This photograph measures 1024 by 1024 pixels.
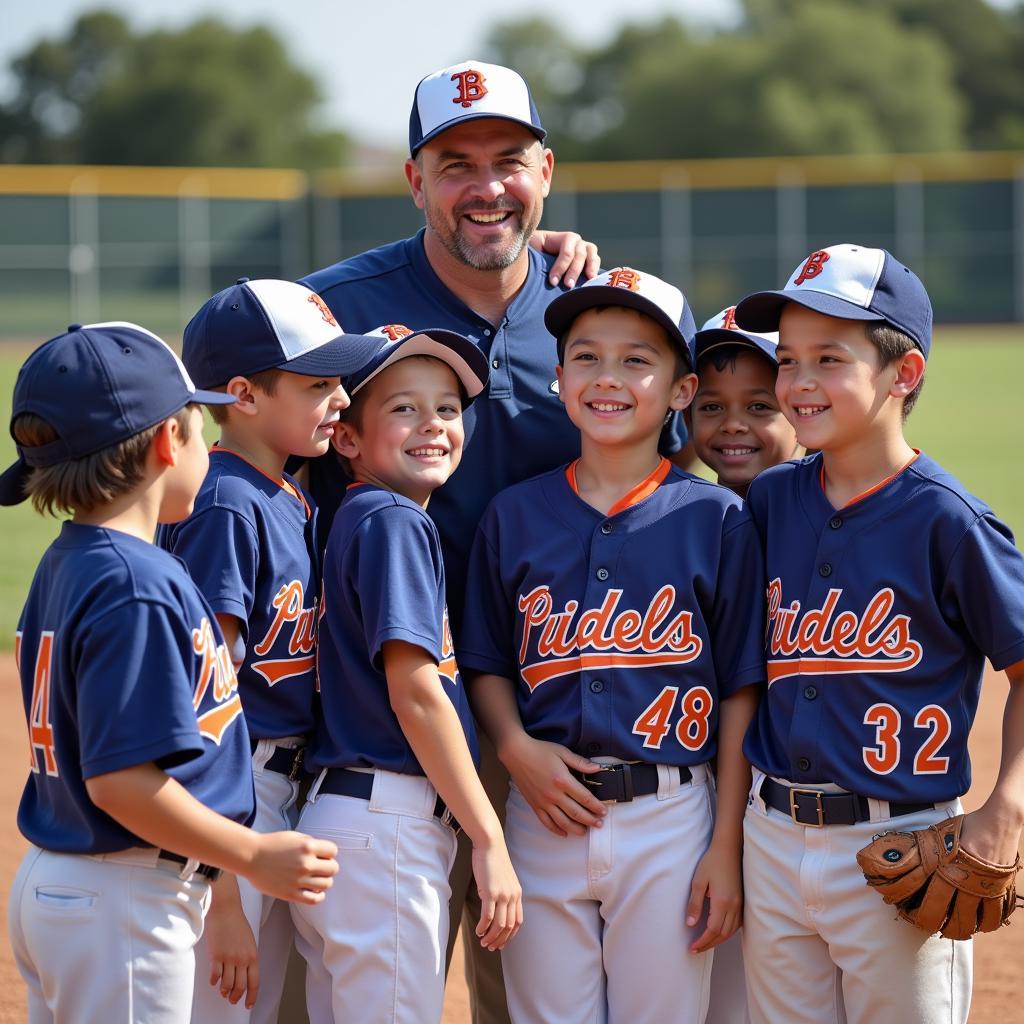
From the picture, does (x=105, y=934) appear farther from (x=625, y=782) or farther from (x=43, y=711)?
(x=625, y=782)

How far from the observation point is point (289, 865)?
189 cm

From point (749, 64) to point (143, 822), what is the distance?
47.3 m

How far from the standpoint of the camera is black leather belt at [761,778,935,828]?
222 centimetres

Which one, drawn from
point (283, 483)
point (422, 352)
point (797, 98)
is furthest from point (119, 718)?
point (797, 98)

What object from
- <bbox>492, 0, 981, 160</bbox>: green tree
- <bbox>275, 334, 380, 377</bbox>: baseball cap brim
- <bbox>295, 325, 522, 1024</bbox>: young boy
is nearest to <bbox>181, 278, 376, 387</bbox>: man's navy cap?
<bbox>275, 334, 380, 377</bbox>: baseball cap brim

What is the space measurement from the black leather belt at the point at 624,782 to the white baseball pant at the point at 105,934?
73 centimetres

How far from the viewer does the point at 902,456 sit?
2330mm

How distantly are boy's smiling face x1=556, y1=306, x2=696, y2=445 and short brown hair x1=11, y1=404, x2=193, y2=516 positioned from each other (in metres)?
0.83

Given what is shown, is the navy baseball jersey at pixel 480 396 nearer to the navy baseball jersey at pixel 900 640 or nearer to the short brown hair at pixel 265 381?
the short brown hair at pixel 265 381

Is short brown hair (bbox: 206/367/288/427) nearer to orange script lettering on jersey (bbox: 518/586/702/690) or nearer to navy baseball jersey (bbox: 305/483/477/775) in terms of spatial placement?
navy baseball jersey (bbox: 305/483/477/775)

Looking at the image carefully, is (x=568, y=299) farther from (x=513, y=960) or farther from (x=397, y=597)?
(x=513, y=960)

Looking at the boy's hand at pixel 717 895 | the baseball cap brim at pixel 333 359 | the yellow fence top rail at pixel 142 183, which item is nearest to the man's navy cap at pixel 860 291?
the baseball cap brim at pixel 333 359

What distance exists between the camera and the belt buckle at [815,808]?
7.29ft

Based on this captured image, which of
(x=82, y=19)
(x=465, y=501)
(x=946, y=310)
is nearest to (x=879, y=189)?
(x=946, y=310)
